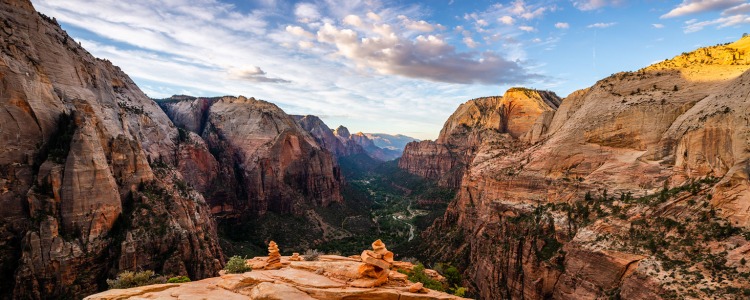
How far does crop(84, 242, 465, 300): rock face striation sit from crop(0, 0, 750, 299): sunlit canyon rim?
0.45 feet

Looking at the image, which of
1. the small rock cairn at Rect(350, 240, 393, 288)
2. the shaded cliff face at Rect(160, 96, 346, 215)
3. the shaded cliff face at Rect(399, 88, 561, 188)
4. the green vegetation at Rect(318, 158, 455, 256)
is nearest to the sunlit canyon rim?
the small rock cairn at Rect(350, 240, 393, 288)

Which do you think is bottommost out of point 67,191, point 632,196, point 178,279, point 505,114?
point 178,279

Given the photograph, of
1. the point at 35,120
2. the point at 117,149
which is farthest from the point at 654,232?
the point at 35,120

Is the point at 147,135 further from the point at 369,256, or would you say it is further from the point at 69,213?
the point at 369,256

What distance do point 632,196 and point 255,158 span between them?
91.9 meters

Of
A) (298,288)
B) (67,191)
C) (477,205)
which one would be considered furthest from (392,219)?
(298,288)

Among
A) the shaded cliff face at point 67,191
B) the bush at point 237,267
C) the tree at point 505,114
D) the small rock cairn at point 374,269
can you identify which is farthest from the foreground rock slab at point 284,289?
the tree at point 505,114

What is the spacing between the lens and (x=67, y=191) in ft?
128

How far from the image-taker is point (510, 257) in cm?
4653

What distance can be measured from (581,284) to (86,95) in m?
72.5

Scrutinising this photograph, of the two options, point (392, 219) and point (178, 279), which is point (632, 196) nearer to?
point (178, 279)

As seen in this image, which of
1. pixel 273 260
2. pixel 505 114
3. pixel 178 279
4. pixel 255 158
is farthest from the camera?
pixel 505 114

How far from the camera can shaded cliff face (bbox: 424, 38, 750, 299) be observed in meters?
27.7

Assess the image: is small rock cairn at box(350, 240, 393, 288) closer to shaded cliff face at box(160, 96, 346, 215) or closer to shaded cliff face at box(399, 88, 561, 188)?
shaded cliff face at box(399, 88, 561, 188)
